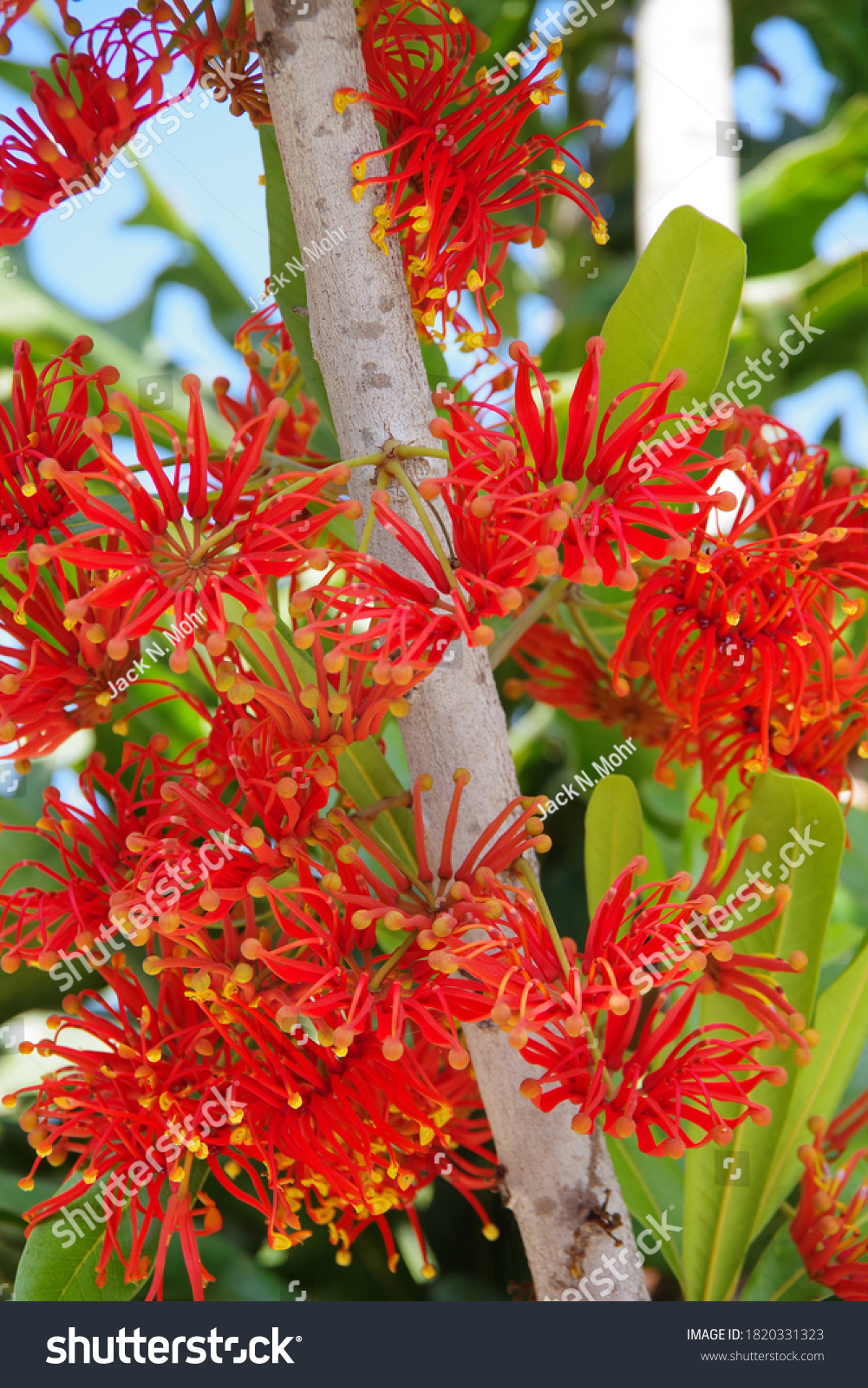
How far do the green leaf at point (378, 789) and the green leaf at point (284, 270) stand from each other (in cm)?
16

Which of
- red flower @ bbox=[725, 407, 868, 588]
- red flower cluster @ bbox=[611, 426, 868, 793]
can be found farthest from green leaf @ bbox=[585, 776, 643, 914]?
red flower @ bbox=[725, 407, 868, 588]

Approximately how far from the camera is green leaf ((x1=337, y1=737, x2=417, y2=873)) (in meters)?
0.48

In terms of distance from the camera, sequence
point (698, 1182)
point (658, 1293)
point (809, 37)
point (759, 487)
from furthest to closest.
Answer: point (809, 37)
point (658, 1293)
point (698, 1182)
point (759, 487)

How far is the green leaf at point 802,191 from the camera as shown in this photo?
0.99m

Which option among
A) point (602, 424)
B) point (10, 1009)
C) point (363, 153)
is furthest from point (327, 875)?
point (10, 1009)

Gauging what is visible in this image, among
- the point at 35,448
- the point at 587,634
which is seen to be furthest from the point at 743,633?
the point at 35,448

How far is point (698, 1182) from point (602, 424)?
0.46m

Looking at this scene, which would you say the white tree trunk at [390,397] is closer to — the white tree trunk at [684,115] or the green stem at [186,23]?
the green stem at [186,23]

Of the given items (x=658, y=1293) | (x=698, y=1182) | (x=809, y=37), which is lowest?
(x=658, y=1293)

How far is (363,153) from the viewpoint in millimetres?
455

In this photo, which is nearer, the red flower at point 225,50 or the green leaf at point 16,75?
the red flower at point 225,50

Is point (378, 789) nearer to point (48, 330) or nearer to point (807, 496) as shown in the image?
point (807, 496)

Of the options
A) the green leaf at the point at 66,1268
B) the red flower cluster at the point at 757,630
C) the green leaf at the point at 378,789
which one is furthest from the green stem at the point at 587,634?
the green leaf at the point at 66,1268

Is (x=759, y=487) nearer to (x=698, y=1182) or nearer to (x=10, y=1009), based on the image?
(x=698, y=1182)
